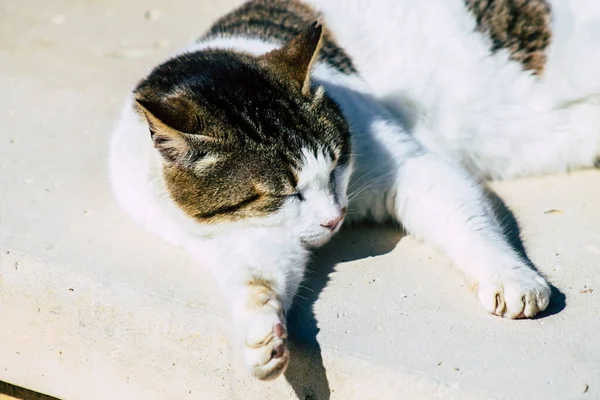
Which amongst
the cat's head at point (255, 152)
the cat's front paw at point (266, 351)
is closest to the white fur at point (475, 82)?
the cat's head at point (255, 152)

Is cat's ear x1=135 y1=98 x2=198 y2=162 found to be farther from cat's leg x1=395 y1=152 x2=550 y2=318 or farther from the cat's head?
cat's leg x1=395 y1=152 x2=550 y2=318

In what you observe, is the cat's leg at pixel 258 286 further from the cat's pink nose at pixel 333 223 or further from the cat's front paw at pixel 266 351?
the cat's pink nose at pixel 333 223

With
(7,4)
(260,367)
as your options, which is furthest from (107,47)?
(260,367)

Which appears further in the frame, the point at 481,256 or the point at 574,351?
the point at 481,256

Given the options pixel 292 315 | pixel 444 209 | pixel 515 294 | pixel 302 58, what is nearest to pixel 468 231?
pixel 444 209

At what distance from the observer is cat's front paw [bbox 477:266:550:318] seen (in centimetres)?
210

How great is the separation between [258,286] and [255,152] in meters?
0.36

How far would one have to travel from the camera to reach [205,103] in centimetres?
221

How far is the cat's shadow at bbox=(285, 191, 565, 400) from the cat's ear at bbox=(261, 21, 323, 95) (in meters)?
0.53

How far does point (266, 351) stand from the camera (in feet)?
6.29

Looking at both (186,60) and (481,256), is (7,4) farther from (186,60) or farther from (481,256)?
(481,256)

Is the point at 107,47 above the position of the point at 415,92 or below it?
below

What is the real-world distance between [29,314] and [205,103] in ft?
3.05

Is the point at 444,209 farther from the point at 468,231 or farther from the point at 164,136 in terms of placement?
the point at 164,136
